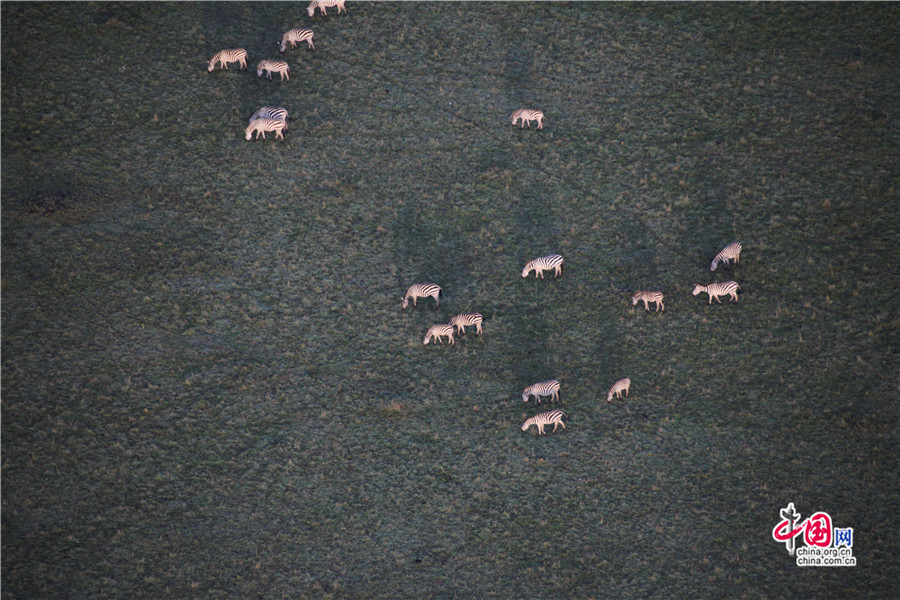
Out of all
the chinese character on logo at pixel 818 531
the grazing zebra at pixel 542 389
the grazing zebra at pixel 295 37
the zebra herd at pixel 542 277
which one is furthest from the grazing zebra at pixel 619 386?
the grazing zebra at pixel 295 37

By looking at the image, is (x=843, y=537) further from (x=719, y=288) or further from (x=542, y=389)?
(x=542, y=389)

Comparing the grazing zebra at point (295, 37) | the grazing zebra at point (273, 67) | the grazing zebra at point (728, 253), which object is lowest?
the grazing zebra at point (728, 253)

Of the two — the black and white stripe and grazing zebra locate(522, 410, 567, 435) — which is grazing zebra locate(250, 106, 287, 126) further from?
Answer: grazing zebra locate(522, 410, 567, 435)

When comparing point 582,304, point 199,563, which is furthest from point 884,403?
point 199,563

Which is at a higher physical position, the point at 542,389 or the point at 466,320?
the point at 466,320

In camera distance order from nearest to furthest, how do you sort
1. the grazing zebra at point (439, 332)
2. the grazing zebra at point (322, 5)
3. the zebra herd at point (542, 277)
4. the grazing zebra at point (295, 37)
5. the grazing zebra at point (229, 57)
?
the zebra herd at point (542, 277)
the grazing zebra at point (439, 332)
the grazing zebra at point (229, 57)
the grazing zebra at point (295, 37)
the grazing zebra at point (322, 5)

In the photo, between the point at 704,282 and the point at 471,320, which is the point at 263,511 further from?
the point at 704,282

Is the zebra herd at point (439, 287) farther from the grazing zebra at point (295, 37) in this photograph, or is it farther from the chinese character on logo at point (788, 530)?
the chinese character on logo at point (788, 530)

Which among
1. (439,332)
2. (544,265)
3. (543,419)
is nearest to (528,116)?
(544,265)

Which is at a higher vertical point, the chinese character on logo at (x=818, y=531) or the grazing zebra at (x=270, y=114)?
the grazing zebra at (x=270, y=114)
